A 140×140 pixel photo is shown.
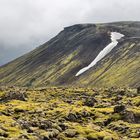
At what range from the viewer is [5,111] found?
82.9m

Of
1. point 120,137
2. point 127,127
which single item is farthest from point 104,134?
point 127,127

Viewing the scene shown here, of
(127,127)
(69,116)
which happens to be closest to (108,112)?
(69,116)

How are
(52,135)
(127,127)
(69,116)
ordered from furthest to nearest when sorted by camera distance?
(69,116) < (127,127) < (52,135)

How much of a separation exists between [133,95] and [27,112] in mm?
39427

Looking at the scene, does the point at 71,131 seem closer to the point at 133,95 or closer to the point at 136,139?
the point at 136,139

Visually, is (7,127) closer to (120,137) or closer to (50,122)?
(50,122)

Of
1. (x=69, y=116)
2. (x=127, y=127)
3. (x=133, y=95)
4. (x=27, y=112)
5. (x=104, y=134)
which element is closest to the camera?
(x=104, y=134)

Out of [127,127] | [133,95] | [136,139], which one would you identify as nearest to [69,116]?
[127,127]

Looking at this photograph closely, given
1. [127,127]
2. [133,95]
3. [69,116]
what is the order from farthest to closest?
[133,95] → [69,116] → [127,127]

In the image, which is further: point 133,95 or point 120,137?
point 133,95

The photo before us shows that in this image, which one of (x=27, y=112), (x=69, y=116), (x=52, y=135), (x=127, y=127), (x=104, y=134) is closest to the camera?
(x=52, y=135)

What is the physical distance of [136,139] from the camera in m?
61.4

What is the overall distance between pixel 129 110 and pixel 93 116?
7.53m

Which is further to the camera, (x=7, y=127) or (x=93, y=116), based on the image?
(x=93, y=116)
